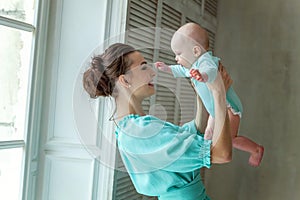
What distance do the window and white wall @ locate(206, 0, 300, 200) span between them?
157 centimetres

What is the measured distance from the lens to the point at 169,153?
0.95 m

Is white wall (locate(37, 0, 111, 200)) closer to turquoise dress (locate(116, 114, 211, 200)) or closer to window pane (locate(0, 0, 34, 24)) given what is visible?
window pane (locate(0, 0, 34, 24))

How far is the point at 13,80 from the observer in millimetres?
1641

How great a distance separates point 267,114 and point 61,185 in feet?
5.35

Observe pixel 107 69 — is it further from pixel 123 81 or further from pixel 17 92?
pixel 17 92

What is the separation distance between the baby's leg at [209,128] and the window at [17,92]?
964 millimetres

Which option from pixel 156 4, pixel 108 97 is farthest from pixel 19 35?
pixel 108 97

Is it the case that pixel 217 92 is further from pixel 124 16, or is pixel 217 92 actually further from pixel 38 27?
pixel 38 27

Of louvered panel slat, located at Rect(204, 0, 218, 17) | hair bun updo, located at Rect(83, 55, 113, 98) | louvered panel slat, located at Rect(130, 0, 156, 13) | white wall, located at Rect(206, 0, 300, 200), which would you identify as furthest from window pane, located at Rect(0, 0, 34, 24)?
white wall, located at Rect(206, 0, 300, 200)

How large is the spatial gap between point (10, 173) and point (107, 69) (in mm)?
942

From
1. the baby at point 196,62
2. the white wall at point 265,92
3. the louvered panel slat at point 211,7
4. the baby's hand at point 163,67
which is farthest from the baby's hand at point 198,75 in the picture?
the white wall at point 265,92

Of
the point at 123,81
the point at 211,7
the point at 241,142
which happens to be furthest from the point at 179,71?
the point at 211,7

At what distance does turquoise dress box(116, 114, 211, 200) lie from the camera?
37.6 inches

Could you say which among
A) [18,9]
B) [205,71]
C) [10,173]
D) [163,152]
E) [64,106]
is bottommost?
[10,173]
